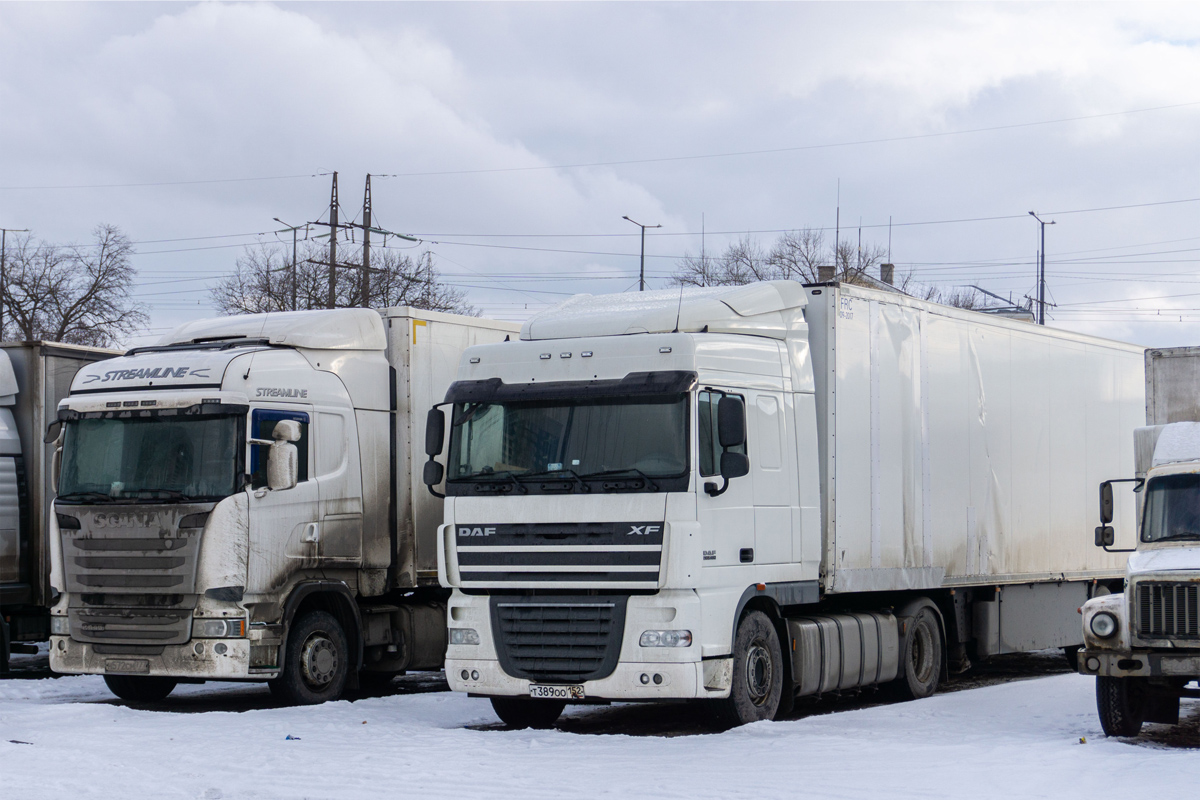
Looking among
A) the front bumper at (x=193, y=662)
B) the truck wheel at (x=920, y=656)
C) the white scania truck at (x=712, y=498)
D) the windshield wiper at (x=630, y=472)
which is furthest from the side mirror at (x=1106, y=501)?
the front bumper at (x=193, y=662)

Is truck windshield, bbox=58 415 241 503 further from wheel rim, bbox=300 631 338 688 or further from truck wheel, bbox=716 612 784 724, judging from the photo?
truck wheel, bbox=716 612 784 724

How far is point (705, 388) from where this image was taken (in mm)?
12383

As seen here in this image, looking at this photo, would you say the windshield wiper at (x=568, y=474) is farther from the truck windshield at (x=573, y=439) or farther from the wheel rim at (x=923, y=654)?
the wheel rim at (x=923, y=654)

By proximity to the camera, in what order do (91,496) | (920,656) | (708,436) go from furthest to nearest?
(920,656) < (91,496) < (708,436)

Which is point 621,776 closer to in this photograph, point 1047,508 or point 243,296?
point 1047,508

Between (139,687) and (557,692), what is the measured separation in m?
5.66

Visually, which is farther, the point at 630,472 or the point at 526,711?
the point at 526,711

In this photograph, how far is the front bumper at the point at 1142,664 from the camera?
11586 millimetres

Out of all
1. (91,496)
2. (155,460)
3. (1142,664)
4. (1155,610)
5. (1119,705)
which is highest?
(155,460)

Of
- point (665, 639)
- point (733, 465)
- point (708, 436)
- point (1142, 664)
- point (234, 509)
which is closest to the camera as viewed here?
point (1142, 664)

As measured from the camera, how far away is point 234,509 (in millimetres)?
13812

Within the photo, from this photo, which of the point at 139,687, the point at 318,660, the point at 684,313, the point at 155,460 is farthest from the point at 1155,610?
the point at 139,687

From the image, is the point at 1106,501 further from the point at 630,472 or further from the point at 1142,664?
the point at 630,472

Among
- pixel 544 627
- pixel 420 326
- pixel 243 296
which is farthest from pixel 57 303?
pixel 544 627
